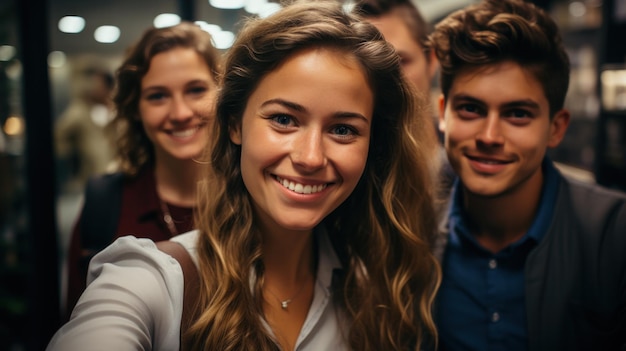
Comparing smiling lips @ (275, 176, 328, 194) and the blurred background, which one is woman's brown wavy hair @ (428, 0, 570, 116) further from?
the blurred background

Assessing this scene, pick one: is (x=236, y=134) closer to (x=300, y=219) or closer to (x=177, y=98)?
(x=300, y=219)

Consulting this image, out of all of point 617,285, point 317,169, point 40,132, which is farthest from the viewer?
point 40,132

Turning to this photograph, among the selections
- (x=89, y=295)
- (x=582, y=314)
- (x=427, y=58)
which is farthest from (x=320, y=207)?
(x=427, y=58)

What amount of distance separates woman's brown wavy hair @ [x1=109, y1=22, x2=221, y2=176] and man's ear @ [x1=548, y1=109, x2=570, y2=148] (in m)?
1.09

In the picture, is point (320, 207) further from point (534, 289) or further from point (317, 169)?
point (534, 289)

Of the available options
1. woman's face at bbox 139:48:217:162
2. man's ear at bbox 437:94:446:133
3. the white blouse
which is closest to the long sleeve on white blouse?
the white blouse

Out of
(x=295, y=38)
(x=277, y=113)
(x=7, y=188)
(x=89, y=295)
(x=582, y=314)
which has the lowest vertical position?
(x=7, y=188)

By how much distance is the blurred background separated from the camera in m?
2.45

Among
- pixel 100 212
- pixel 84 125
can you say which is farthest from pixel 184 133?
pixel 84 125

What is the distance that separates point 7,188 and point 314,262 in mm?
2177

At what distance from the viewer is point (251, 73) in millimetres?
1234

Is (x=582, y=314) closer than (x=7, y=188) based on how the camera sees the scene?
Yes

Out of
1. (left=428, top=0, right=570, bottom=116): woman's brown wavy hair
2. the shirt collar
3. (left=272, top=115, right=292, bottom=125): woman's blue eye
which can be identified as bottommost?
the shirt collar

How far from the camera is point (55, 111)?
8.61 feet
